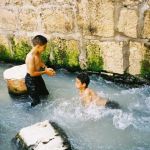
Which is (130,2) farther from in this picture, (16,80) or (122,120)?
(16,80)

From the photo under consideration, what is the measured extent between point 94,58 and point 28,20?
1.77 m

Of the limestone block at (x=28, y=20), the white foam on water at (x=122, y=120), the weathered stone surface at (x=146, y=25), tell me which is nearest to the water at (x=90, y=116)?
the white foam on water at (x=122, y=120)

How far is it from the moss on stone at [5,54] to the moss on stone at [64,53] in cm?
124

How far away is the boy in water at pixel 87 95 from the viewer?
6.16 meters

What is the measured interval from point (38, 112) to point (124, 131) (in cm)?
178

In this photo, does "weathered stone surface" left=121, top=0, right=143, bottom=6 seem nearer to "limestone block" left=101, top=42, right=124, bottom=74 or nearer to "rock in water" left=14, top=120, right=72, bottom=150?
"limestone block" left=101, top=42, right=124, bottom=74

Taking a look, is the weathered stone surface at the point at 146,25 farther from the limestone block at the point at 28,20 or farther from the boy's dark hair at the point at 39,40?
the limestone block at the point at 28,20

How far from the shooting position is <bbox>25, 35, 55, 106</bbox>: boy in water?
6.67m

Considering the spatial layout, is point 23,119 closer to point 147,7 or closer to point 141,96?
point 141,96

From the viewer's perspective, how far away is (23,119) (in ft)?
21.7

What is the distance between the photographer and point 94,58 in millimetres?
7613

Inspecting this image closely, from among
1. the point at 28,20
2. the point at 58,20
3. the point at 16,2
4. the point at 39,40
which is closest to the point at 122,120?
the point at 39,40

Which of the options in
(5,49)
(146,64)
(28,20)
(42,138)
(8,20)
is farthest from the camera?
(5,49)

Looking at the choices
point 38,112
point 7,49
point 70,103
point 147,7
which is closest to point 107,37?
point 147,7
